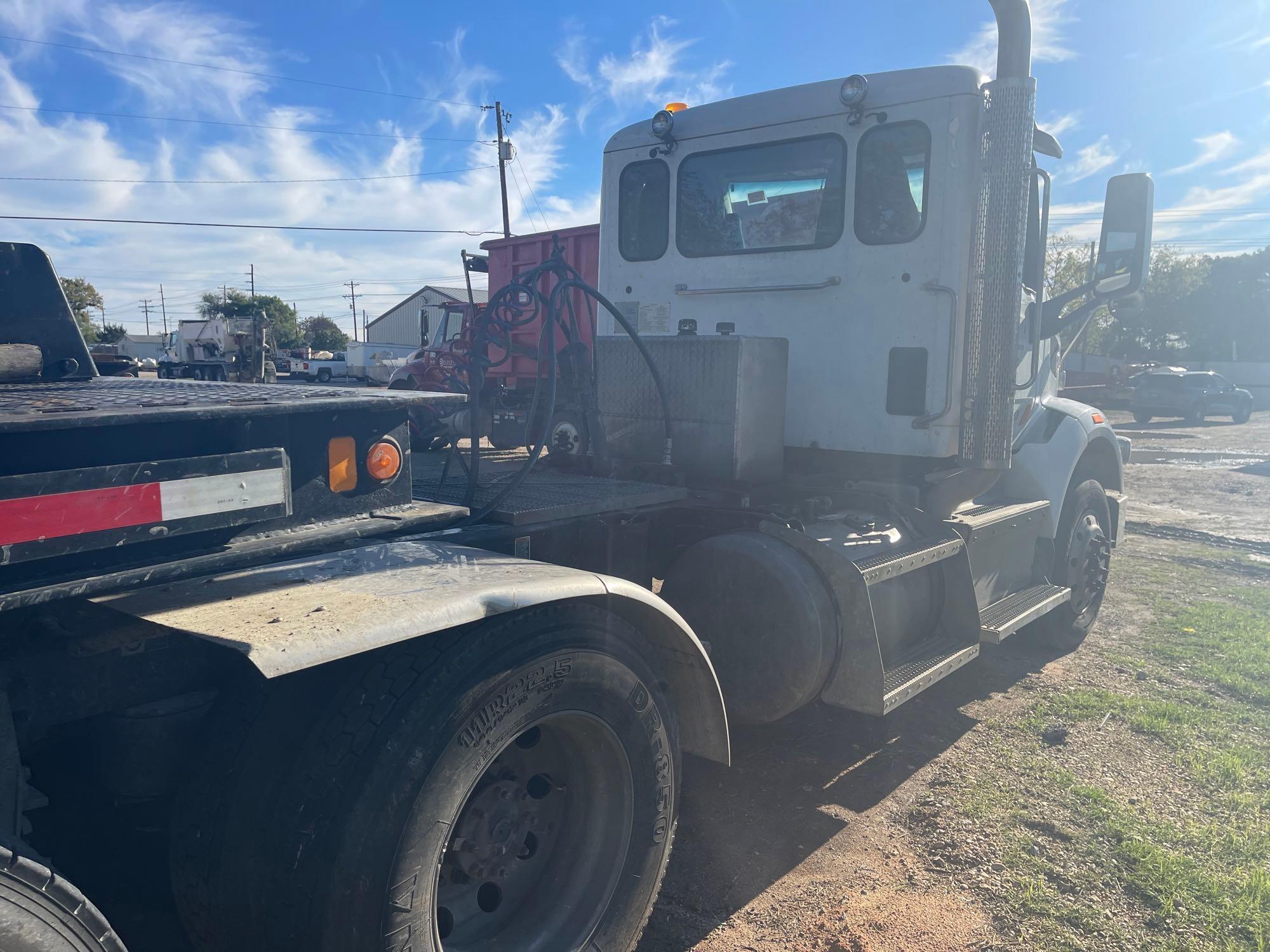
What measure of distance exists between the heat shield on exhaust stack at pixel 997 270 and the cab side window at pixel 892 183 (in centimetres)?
27

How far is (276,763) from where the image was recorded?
6.55 ft

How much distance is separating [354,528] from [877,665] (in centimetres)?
217

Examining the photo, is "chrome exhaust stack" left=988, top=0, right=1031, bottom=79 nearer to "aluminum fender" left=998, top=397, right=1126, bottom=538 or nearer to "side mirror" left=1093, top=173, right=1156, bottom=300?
"side mirror" left=1093, top=173, right=1156, bottom=300

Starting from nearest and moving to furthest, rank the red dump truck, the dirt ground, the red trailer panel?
the dirt ground, the red dump truck, the red trailer panel

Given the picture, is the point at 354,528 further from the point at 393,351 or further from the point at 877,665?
the point at 393,351

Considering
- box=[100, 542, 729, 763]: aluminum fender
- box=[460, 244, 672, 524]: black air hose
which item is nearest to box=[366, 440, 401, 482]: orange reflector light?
box=[100, 542, 729, 763]: aluminum fender

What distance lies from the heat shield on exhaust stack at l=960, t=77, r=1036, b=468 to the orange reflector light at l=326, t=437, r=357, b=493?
303cm

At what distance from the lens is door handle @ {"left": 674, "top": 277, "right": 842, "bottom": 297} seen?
4465 mm

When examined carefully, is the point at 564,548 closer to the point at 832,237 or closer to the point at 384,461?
the point at 384,461

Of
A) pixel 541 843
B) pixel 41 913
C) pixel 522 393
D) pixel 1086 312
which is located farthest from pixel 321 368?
pixel 41 913

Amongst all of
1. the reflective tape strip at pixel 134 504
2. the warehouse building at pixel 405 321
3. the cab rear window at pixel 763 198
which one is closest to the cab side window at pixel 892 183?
the cab rear window at pixel 763 198

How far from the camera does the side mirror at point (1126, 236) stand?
4.72 meters

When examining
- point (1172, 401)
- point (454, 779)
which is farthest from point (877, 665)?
point (1172, 401)

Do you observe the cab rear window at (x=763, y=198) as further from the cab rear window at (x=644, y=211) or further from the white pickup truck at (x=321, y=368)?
the white pickup truck at (x=321, y=368)
